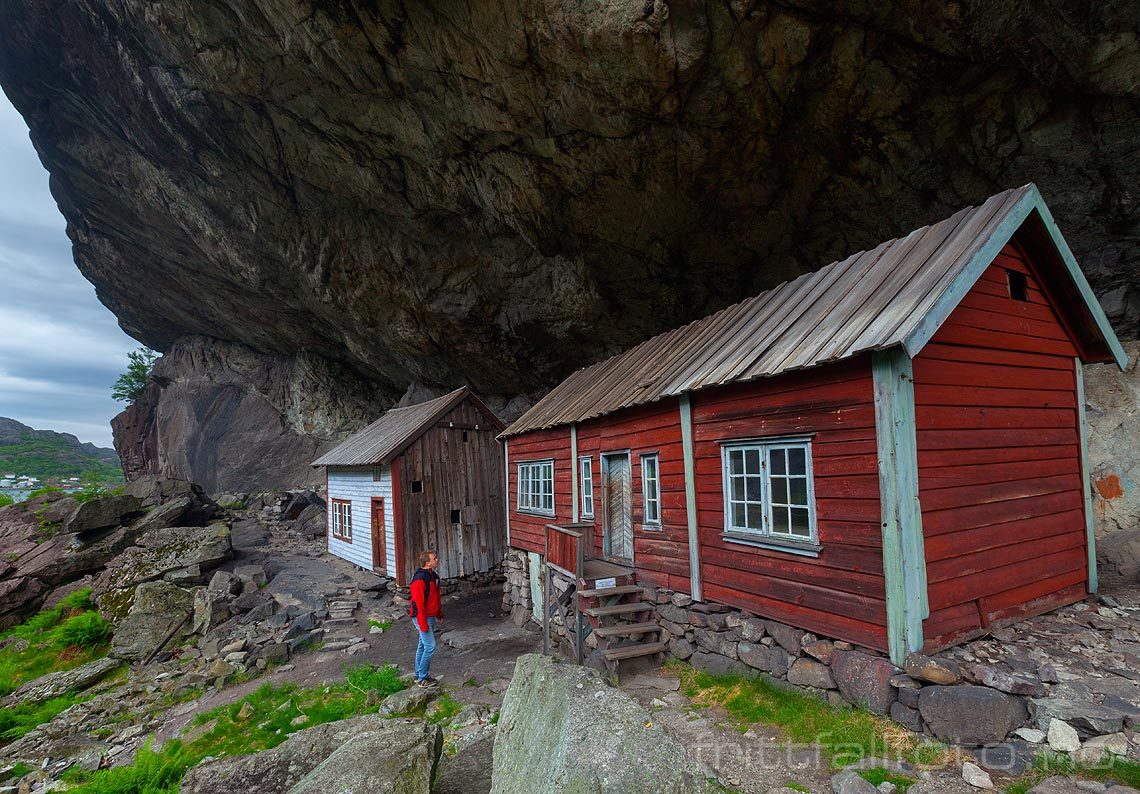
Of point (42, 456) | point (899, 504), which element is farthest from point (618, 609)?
point (42, 456)

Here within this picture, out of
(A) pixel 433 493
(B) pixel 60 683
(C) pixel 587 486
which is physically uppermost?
(C) pixel 587 486

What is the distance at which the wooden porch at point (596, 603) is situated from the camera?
8.48 m

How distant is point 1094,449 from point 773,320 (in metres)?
6.75

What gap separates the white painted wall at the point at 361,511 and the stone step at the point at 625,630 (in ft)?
32.3

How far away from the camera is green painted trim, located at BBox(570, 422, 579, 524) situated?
11.5 metres

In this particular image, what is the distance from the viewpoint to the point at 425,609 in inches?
372

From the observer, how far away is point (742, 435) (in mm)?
7305

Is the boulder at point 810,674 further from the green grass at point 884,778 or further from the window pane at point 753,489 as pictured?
the window pane at point 753,489

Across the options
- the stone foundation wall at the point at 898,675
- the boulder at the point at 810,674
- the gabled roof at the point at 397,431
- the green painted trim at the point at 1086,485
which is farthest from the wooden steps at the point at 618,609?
the gabled roof at the point at 397,431

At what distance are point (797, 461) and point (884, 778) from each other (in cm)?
325

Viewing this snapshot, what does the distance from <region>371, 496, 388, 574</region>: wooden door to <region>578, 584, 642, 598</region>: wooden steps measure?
10.3 m

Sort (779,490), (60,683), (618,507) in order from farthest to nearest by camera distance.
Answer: (60,683) → (618,507) → (779,490)

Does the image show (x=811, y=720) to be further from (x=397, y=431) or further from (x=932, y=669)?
(x=397, y=431)

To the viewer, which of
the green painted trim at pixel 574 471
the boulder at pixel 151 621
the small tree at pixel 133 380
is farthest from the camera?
the small tree at pixel 133 380
